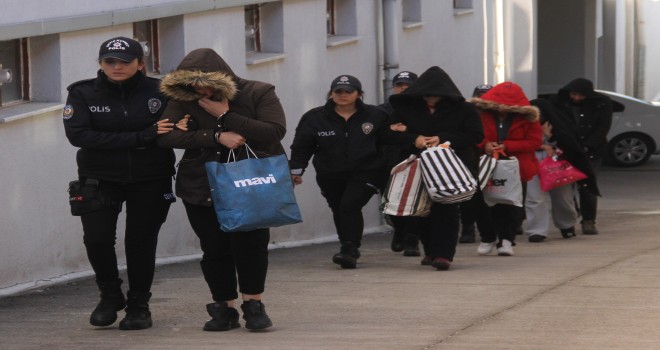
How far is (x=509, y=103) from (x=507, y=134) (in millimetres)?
314

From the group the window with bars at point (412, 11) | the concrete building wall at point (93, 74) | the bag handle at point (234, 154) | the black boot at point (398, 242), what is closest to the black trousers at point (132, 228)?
the bag handle at point (234, 154)

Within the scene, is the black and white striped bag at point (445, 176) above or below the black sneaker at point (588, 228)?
above

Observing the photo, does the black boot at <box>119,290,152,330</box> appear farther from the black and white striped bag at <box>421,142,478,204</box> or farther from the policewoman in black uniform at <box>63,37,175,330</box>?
the black and white striped bag at <box>421,142,478,204</box>

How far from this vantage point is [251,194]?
7.46 meters

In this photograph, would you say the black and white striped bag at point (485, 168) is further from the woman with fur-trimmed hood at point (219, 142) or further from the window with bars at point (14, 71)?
the woman with fur-trimmed hood at point (219, 142)

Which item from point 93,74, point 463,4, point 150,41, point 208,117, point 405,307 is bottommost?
point 405,307

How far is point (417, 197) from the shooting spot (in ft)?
34.8

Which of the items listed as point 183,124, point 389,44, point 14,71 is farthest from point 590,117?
point 183,124

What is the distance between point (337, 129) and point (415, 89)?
782mm

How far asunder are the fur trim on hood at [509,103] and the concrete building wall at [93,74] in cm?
277

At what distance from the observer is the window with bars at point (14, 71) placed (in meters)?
10.5

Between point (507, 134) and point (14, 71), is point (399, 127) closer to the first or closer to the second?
point (507, 134)

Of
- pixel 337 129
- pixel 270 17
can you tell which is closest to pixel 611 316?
pixel 337 129

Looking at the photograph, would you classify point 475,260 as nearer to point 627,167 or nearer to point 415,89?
point 415,89
